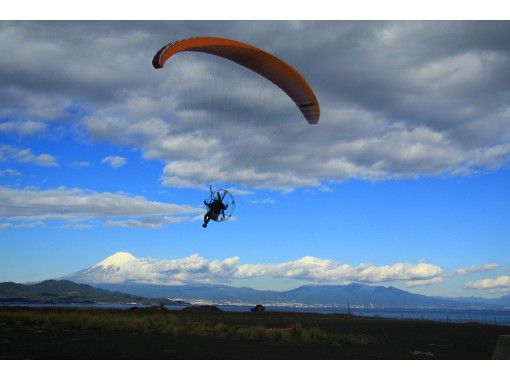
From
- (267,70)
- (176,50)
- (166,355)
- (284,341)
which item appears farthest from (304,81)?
(166,355)

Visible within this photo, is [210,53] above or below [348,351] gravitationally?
above

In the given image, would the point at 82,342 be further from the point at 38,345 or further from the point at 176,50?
the point at 176,50
